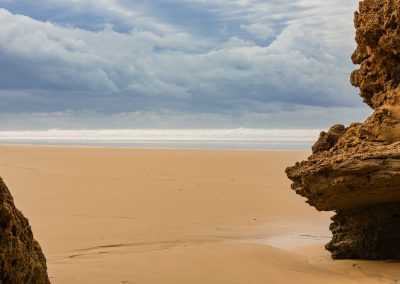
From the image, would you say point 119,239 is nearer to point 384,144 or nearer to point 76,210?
point 76,210

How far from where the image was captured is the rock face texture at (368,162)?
492cm

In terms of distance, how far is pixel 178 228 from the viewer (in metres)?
7.58

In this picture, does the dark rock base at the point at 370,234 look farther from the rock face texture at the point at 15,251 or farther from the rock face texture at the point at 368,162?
the rock face texture at the point at 15,251

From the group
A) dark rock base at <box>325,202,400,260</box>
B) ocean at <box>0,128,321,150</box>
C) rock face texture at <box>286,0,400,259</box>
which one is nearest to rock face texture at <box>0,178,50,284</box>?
rock face texture at <box>286,0,400,259</box>

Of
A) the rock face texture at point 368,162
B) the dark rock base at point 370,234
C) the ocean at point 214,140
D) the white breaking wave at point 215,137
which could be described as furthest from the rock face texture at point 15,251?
the white breaking wave at point 215,137

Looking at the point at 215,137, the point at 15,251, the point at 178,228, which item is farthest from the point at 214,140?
the point at 15,251

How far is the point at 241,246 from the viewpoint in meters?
6.23

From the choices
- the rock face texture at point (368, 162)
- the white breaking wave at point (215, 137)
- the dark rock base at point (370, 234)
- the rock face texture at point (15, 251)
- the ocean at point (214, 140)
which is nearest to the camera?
the rock face texture at point (15, 251)

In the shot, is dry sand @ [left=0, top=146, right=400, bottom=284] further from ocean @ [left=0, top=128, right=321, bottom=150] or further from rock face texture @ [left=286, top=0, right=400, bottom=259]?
ocean @ [left=0, top=128, right=321, bottom=150]

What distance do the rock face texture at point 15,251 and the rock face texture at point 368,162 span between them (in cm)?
273

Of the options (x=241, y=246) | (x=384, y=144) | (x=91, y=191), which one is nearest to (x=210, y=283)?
(x=241, y=246)

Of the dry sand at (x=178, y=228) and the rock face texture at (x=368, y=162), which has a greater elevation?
the rock face texture at (x=368, y=162)

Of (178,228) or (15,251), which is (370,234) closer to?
(178,228)

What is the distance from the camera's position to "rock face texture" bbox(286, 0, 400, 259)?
492cm
